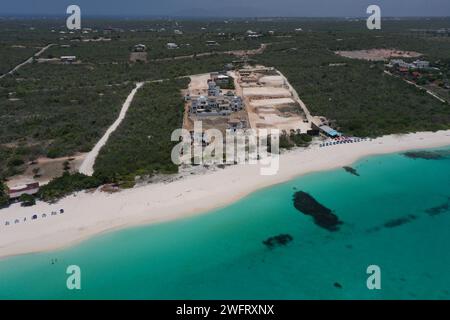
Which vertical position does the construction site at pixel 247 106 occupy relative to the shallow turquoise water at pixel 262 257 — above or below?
above

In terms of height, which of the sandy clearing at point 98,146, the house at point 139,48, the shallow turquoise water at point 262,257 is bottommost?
the shallow turquoise water at point 262,257

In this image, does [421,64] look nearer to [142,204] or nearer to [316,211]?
[316,211]

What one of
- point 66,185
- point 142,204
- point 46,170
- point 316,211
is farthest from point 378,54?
point 66,185

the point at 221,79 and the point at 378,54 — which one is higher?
the point at 378,54

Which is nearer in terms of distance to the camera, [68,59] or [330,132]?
[330,132]

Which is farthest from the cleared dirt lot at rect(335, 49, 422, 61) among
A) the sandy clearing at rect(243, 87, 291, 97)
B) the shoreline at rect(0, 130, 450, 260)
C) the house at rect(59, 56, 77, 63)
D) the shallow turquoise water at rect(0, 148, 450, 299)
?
the shallow turquoise water at rect(0, 148, 450, 299)

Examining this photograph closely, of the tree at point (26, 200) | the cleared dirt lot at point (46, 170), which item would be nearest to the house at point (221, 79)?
the cleared dirt lot at point (46, 170)

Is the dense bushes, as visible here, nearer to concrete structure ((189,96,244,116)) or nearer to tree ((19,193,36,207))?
concrete structure ((189,96,244,116))

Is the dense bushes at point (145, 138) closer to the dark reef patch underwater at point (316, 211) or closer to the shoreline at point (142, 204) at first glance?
the shoreline at point (142, 204)
